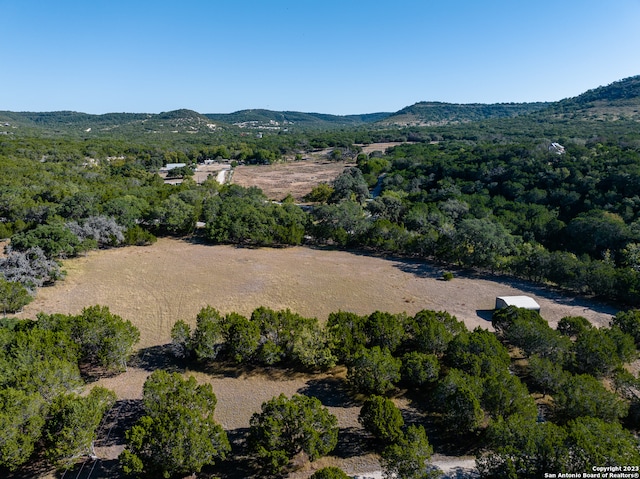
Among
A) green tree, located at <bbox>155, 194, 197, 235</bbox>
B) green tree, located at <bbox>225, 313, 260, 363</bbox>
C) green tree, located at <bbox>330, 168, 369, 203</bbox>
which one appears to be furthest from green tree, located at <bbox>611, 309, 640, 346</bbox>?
green tree, located at <bbox>330, 168, 369, 203</bbox>

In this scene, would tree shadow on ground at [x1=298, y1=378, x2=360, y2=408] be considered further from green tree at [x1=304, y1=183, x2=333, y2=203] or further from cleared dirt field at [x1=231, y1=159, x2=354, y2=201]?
cleared dirt field at [x1=231, y1=159, x2=354, y2=201]

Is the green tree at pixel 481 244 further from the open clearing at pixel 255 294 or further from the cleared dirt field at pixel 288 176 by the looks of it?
the cleared dirt field at pixel 288 176

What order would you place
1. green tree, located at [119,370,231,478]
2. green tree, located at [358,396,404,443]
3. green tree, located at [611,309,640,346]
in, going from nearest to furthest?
green tree, located at [119,370,231,478] → green tree, located at [358,396,404,443] → green tree, located at [611,309,640,346]

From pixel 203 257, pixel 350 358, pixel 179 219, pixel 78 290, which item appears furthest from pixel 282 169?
pixel 350 358

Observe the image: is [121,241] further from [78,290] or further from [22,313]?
[22,313]

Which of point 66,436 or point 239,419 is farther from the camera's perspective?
point 239,419

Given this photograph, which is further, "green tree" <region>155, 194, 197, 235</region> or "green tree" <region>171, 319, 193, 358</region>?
"green tree" <region>155, 194, 197, 235</region>

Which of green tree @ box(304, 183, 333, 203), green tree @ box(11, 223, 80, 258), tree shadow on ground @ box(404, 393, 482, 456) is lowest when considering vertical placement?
tree shadow on ground @ box(404, 393, 482, 456)
